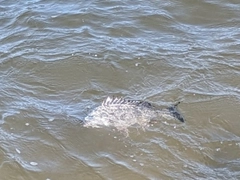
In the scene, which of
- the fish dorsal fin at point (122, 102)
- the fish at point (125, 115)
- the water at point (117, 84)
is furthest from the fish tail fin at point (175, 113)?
the fish dorsal fin at point (122, 102)

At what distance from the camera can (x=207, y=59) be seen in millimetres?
9859

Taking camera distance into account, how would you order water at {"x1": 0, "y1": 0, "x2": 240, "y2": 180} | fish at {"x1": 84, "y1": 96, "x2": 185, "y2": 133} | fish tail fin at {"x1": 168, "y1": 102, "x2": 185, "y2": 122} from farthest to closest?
fish tail fin at {"x1": 168, "y1": 102, "x2": 185, "y2": 122}
fish at {"x1": 84, "y1": 96, "x2": 185, "y2": 133}
water at {"x1": 0, "y1": 0, "x2": 240, "y2": 180}

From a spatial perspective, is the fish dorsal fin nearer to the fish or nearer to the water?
the fish

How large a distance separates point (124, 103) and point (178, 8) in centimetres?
504

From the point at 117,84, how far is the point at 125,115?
1.32 meters

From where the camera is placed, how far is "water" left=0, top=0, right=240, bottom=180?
7.34m

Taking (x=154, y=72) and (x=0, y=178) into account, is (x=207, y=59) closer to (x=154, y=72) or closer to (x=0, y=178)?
(x=154, y=72)

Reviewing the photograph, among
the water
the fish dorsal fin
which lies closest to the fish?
the fish dorsal fin

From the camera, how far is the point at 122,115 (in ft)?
26.6

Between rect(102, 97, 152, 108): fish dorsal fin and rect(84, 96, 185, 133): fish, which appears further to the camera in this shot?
rect(102, 97, 152, 108): fish dorsal fin

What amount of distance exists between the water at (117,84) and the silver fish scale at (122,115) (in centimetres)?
13

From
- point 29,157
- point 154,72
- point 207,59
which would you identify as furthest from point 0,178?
point 207,59

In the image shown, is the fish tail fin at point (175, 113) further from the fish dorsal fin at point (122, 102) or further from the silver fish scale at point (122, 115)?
the fish dorsal fin at point (122, 102)

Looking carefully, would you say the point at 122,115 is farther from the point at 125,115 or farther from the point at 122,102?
the point at 122,102
